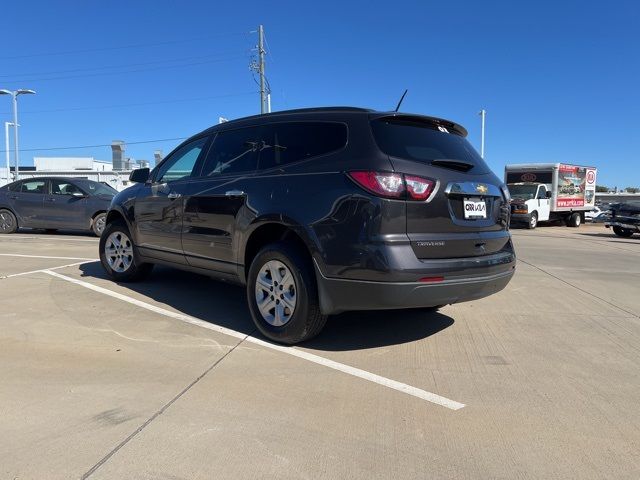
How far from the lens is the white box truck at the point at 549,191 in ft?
75.3

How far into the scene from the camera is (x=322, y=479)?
8.05ft

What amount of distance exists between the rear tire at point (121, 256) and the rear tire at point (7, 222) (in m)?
8.16

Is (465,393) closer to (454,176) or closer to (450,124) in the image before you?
(454,176)

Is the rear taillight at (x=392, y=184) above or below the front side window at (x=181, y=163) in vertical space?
below

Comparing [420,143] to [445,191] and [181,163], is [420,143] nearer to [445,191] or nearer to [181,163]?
[445,191]

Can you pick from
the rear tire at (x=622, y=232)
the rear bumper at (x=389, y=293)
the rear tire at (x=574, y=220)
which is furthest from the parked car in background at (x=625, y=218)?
the rear bumper at (x=389, y=293)

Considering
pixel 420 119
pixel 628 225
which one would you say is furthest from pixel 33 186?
A: pixel 628 225

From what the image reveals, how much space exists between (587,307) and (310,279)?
374 cm

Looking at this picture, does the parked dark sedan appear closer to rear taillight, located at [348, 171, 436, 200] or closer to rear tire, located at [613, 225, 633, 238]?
rear taillight, located at [348, 171, 436, 200]

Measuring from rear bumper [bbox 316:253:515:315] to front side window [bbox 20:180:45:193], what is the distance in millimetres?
11547

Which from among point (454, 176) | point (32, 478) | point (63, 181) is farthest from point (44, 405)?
point (63, 181)

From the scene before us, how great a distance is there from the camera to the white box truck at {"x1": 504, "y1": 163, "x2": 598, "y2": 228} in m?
22.9

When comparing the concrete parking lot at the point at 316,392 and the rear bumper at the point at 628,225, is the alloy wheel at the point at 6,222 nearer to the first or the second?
the concrete parking lot at the point at 316,392

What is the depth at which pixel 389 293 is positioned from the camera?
144 inches
